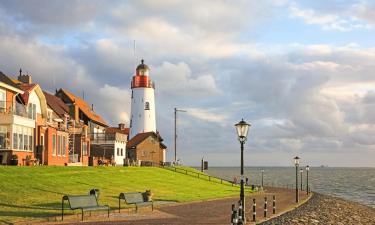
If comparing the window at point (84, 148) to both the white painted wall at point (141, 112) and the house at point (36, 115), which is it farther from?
the white painted wall at point (141, 112)

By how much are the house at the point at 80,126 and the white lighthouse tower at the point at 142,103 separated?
292 inches

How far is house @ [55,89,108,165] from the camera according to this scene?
58344 mm

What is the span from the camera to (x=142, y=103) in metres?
86.2

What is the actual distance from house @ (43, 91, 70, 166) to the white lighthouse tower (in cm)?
2725

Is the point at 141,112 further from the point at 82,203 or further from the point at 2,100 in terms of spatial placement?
the point at 82,203

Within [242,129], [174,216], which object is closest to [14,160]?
[174,216]

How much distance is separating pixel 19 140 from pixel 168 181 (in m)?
16.3

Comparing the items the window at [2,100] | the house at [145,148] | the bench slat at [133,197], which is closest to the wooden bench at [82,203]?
the bench slat at [133,197]

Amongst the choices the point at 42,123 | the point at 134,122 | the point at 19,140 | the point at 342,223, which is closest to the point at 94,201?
the point at 342,223

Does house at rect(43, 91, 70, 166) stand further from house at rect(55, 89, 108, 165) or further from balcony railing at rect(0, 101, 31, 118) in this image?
balcony railing at rect(0, 101, 31, 118)

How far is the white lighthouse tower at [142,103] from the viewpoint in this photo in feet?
283

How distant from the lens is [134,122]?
285 feet

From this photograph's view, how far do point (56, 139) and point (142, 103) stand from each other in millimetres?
36037

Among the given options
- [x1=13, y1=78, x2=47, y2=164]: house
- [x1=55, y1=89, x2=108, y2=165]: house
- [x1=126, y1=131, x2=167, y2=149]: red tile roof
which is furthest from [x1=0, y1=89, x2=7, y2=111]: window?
[x1=126, y1=131, x2=167, y2=149]: red tile roof
